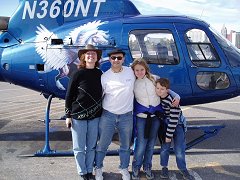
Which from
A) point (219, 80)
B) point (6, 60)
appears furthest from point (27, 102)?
point (219, 80)

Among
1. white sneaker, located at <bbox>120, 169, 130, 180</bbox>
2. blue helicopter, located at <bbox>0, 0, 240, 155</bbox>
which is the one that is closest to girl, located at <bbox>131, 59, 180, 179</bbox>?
white sneaker, located at <bbox>120, 169, 130, 180</bbox>

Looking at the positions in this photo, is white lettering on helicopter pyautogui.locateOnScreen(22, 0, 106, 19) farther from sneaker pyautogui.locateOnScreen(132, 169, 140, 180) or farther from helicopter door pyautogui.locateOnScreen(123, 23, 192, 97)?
sneaker pyautogui.locateOnScreen(132, 169, 140, 180)

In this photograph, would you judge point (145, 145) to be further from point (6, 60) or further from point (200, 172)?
point (6, 60)

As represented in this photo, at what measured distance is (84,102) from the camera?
3.86m

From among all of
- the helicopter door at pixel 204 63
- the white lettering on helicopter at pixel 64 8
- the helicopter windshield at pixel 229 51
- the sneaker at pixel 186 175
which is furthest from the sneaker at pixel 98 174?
the helicopter windshield at pixel 229 51

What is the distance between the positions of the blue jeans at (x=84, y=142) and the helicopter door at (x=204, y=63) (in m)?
2.24

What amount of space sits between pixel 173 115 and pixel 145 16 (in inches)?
94.2

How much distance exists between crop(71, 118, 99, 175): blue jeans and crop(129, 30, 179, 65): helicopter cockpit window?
187 centimetres

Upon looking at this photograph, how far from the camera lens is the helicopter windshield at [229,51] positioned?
5555 mm

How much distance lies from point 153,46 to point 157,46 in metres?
0.07

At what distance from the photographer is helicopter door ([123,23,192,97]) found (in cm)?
532

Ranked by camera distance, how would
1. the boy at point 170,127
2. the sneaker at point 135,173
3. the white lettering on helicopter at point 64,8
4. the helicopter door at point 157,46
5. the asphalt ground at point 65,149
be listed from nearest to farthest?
the boy at point 170,127
the sneaker at point 135,173
the asphalt ground at point 65,149
the helicopter door at point 157,46
the white lettering on helicopter at point 64,8

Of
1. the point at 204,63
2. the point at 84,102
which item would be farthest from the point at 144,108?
the point at 204,63

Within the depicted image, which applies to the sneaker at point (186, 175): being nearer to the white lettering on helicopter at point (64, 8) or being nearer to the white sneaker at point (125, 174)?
the white sneaker at point (125, 174)
